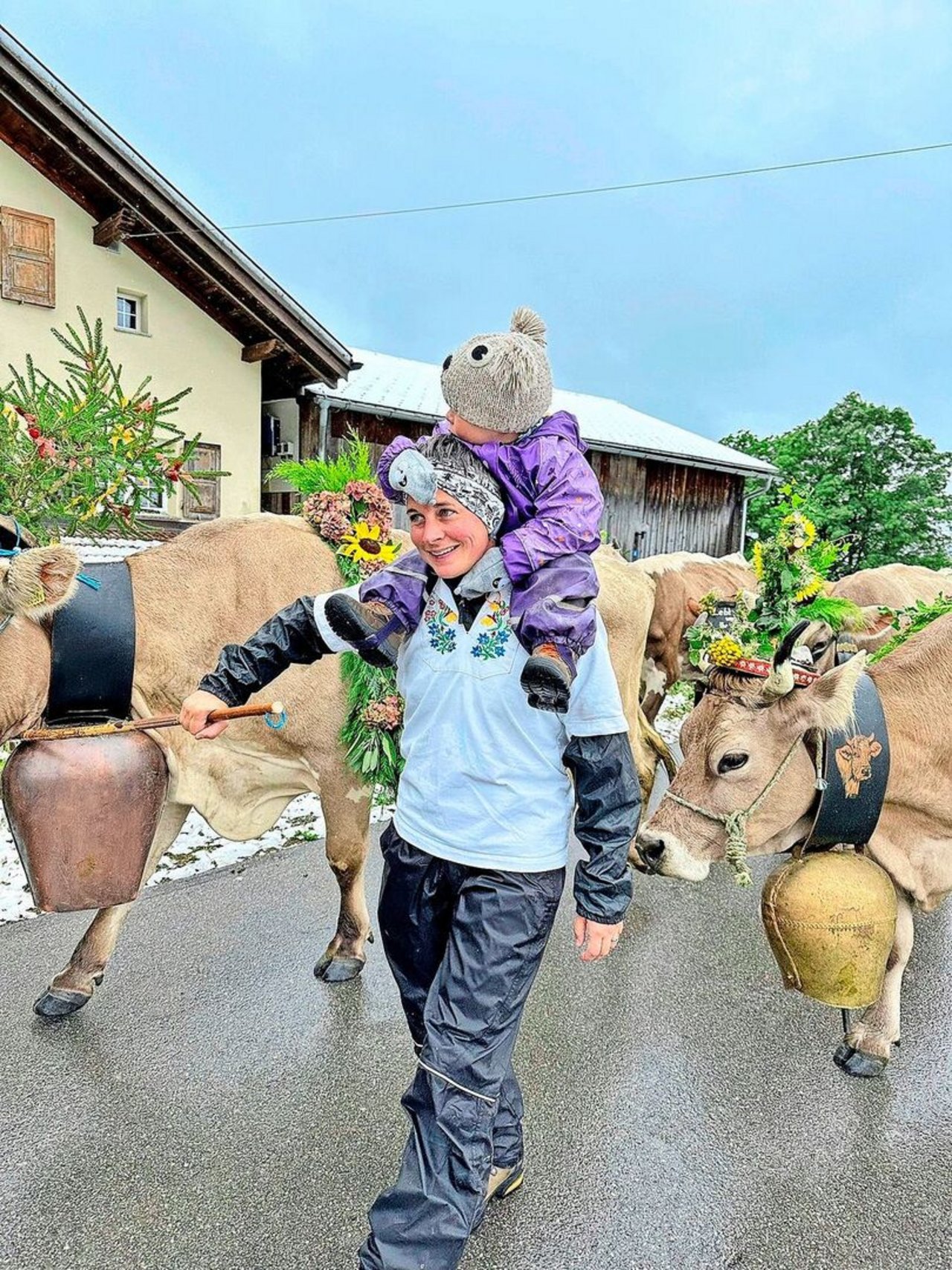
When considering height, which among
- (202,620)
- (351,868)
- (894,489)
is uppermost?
(894,489)

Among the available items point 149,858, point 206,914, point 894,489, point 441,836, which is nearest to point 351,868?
point 149,858

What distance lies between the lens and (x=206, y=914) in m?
3.71

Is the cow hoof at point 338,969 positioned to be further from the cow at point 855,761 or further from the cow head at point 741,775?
the cow at point 855,761

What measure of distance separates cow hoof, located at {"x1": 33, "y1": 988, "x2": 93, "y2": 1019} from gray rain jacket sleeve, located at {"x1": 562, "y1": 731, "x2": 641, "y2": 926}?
6.81 ft

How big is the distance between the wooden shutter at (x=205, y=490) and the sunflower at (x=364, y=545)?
914 cm

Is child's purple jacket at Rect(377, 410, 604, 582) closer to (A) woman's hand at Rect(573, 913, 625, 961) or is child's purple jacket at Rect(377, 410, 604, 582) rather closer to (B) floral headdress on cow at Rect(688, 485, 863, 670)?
(A) woman's hand at Rect(573, 913, 625, 961)

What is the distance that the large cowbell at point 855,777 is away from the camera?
2.33 m

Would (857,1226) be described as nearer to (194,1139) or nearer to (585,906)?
(585,906)

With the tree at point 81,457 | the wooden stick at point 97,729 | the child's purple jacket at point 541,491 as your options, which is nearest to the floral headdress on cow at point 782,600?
the child's purple jacket at point 541,491

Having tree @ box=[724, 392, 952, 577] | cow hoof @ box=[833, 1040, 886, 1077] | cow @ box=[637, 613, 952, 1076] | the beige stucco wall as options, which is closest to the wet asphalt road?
cow hoof @ box=[833, 1040, 886, 1077]

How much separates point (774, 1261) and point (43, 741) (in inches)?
90.6

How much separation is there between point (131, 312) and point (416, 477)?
12186 millimetres

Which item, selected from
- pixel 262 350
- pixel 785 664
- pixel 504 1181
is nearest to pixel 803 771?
pixel 785 664

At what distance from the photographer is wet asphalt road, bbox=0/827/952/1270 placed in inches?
78.7
